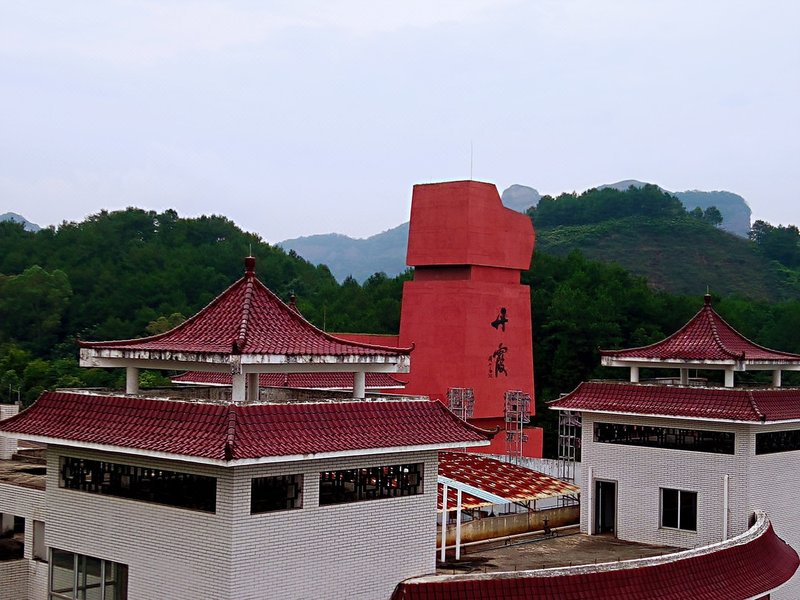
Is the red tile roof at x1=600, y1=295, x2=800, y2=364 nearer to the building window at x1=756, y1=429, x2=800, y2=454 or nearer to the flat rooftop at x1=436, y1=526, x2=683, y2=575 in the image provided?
the building window at x1=756, y1=429, x2=800, y2=454

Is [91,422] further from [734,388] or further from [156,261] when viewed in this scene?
[156,261]

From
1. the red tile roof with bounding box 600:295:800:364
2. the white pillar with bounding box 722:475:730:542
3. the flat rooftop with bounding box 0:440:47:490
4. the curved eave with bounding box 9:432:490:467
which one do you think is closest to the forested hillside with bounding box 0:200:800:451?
the red tile roof with bounding box 600:295:800:364

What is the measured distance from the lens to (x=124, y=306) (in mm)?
67688

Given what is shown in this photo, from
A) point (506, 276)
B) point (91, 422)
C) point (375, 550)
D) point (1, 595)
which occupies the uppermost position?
point (506, 276)

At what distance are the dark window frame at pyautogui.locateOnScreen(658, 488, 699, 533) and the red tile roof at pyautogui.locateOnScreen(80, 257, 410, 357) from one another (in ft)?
27.4

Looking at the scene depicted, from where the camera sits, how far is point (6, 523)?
19125 millimetres

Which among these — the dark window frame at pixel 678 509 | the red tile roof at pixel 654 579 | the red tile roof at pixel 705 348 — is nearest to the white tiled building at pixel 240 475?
the red tile roof at pixel 654 579

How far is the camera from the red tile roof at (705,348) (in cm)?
2086

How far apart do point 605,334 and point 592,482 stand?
86.7 ft

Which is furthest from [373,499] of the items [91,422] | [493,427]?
[493,427]

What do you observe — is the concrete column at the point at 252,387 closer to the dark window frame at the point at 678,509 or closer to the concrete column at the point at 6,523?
the concrete column at the point at 6,523

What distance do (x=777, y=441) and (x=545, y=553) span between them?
17.9 feet

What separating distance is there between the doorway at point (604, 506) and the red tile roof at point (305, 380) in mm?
6058

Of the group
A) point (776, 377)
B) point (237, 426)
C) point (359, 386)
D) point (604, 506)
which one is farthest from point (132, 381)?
point (776, 377)
